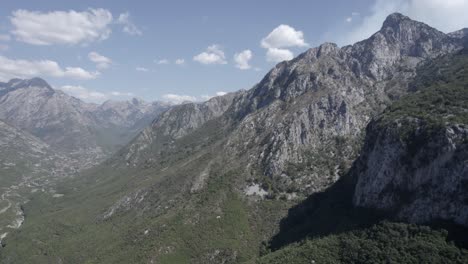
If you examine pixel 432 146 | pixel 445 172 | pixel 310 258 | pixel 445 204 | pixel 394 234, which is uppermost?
pixel 432 146

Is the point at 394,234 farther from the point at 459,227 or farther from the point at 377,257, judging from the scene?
the point at 459,227

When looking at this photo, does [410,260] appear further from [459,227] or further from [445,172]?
[445,172]

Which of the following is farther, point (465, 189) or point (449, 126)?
point (449, 126)

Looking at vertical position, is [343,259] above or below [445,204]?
below

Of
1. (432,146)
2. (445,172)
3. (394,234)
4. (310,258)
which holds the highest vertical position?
(432,146)

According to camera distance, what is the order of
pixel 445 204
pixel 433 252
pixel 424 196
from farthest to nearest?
pixel 424 196
pixel 445 204
pixel 433 252

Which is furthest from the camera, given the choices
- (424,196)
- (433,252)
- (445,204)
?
(424,196)

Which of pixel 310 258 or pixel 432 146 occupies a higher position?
pixel 432 146

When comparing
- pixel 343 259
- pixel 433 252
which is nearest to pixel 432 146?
pixel 433 252

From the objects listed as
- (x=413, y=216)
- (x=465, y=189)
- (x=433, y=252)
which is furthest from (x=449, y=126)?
(x=433, y=252)
